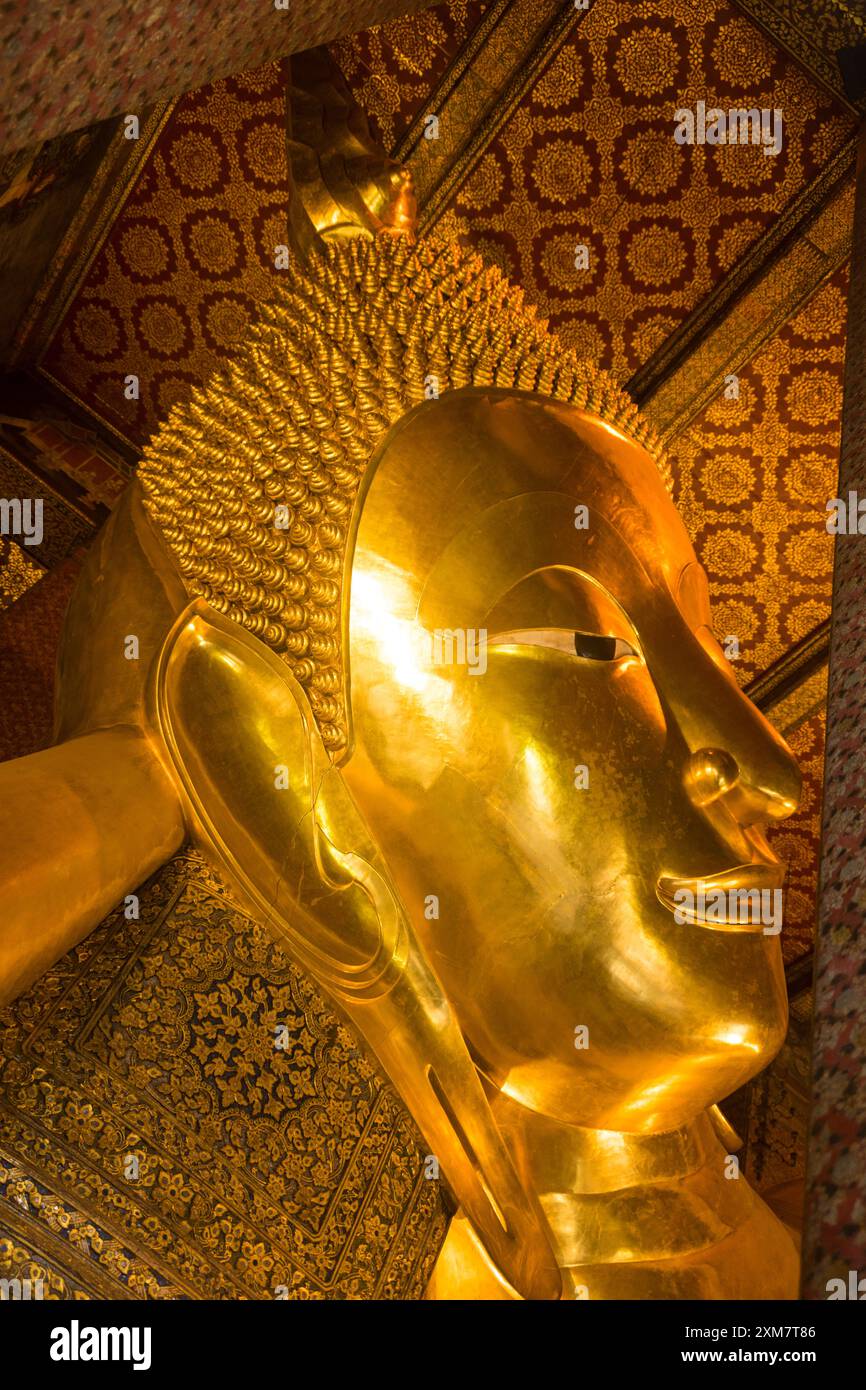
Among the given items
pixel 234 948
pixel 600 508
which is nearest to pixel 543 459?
pixel 600 508

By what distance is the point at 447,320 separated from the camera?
213 centimetres

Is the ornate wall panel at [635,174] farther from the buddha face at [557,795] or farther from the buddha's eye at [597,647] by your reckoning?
the buddha's eye at [597,647]

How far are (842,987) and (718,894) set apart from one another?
0.73 m

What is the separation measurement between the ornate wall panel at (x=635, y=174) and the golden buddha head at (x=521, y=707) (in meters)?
1.10

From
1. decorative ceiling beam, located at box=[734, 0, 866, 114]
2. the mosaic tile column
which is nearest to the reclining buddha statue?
the mosaic tile column

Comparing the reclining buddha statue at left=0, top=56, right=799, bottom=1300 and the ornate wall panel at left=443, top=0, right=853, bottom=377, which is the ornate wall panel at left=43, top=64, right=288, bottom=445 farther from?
the reclining buddha statue at left=0, top=56, right=799, bottom=1300

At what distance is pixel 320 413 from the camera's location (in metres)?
1.97

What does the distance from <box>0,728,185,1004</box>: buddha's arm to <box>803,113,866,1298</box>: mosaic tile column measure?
88cm

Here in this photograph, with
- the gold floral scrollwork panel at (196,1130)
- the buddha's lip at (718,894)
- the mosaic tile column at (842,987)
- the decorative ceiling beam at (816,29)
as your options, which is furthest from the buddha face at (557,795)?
the decorative ceiling beam at (816,29)

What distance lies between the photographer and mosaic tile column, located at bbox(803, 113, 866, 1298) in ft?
2.86

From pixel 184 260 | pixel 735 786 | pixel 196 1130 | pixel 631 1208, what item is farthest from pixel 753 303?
pixel 196 1130

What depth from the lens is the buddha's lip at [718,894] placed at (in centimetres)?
172

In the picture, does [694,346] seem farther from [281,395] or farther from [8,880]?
[8,880]

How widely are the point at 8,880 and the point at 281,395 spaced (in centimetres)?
85
